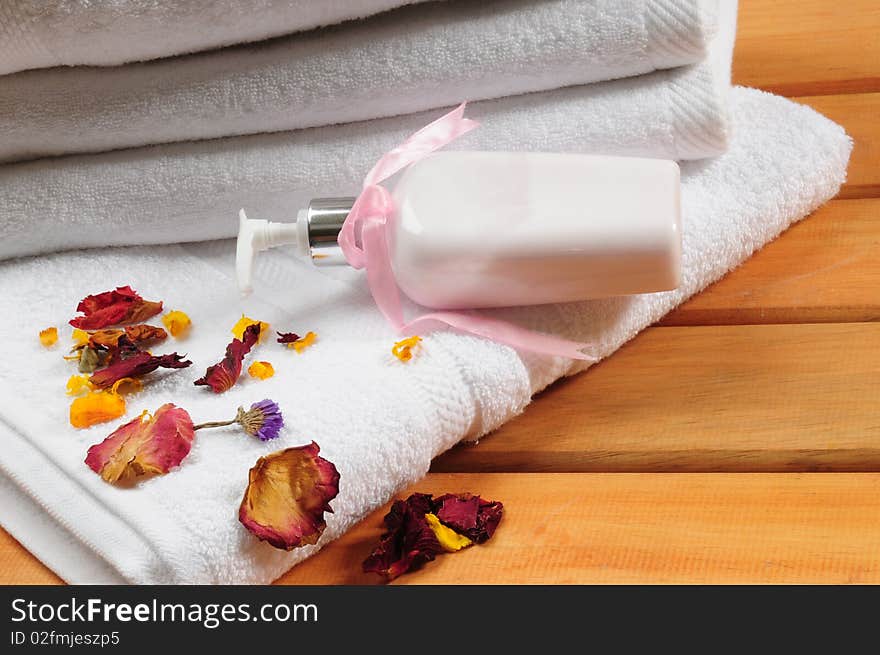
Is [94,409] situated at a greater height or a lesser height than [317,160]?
lesser

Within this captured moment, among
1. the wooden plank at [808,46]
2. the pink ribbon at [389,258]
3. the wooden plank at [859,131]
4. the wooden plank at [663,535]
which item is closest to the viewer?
the wooden plank at [663,535]

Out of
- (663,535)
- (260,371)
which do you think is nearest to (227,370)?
(260,371)

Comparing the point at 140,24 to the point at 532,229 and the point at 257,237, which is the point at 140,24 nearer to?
the point at 257,237

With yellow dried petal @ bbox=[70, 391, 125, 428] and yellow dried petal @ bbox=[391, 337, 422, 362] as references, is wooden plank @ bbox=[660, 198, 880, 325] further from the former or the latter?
yellow dried petal @ bbox=[70, 391, 125, 428]

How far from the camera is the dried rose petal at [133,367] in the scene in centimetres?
61

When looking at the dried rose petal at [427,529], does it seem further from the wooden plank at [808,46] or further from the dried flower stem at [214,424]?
the wooden plank at [808,46]

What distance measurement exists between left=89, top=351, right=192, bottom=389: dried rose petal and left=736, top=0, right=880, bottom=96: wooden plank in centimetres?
54

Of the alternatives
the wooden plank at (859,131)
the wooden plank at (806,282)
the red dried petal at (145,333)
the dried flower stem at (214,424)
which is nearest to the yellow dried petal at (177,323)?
the red dried petal at (145,333)

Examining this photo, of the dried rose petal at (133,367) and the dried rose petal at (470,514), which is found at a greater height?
the dried rose petal at (133,367)

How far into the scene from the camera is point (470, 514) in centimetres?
55

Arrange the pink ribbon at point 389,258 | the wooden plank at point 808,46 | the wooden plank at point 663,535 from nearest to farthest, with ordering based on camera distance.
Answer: the wooden plank at point 663,535
the pink ribbon at point 389,258
the wooden plank at point 808,46

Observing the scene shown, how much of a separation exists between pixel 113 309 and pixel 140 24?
0.16m

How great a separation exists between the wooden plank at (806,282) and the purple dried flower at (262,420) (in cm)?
25

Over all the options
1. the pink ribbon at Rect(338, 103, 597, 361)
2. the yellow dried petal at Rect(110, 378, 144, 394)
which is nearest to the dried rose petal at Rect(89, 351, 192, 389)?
Result: the yellow dried petal at Rect(110, 378, 144, 394)
